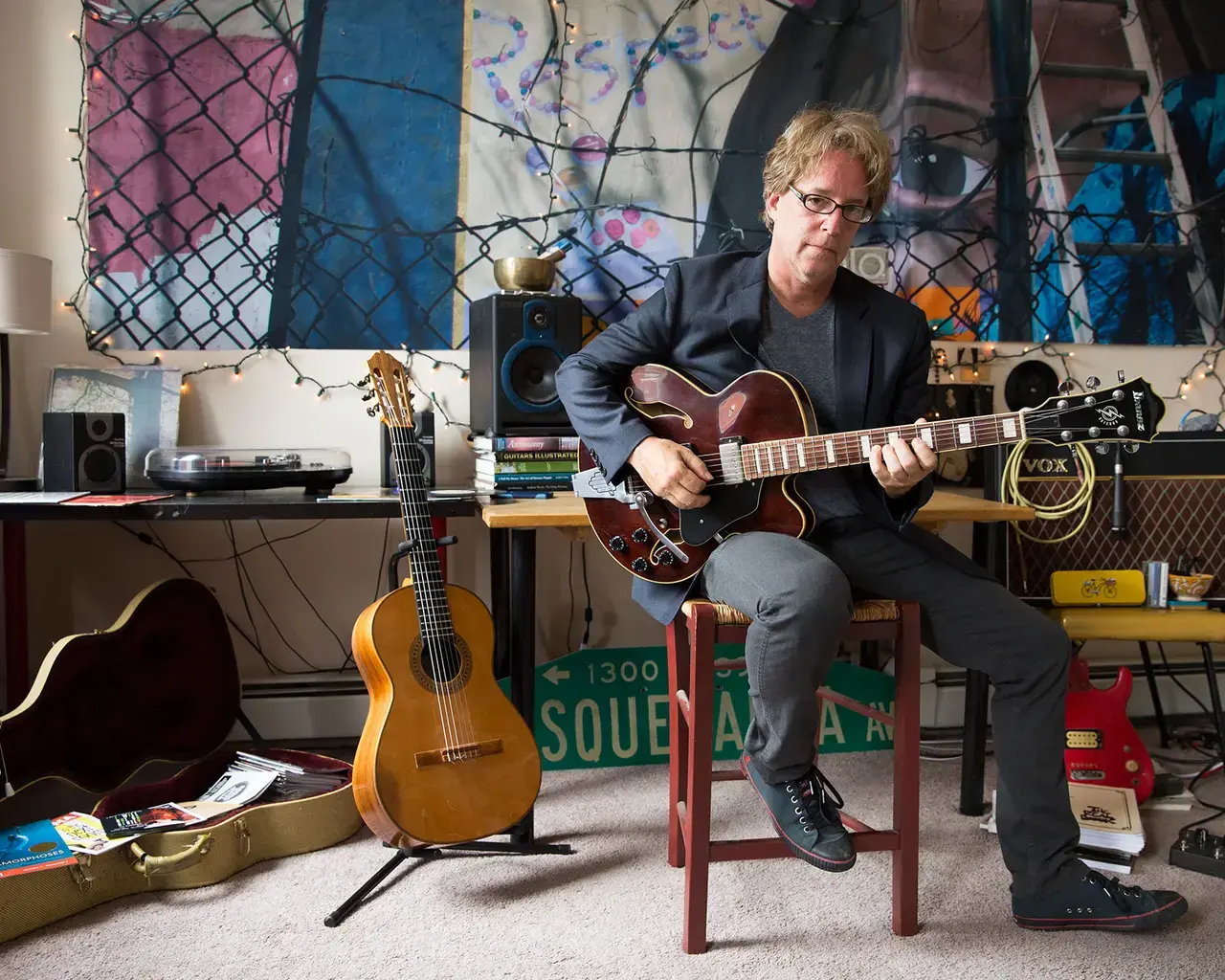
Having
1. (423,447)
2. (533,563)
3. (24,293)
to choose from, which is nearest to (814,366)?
(533,563)

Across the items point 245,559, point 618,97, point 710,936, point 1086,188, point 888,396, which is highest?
point 618,97

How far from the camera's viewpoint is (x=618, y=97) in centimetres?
265

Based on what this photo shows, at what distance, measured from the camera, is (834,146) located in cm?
175

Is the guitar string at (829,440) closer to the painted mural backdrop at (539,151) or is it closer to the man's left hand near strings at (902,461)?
the man's left hand near strings at (902,461)

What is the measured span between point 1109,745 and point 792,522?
0.96m

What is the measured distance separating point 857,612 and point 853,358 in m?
0.47

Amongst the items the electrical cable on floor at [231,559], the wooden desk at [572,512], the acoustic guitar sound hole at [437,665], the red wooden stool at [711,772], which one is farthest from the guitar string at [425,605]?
the electrical cable on floor at [231,559]

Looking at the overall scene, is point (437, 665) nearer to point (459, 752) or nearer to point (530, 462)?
point (459, 752)

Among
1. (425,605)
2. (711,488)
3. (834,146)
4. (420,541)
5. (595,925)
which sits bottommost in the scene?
(595,925)

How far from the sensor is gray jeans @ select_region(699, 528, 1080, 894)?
1.54 metres

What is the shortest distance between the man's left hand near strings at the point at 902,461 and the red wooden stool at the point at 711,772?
231mm

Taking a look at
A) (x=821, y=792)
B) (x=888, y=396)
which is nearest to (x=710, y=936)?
(x=821, y=792)

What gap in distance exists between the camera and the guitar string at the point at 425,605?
1822 millimetres

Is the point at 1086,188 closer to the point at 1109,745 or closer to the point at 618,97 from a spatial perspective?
the point at 618,97
